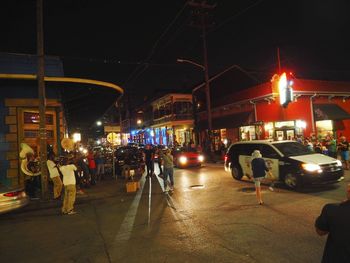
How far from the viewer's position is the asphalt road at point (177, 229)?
5375mm

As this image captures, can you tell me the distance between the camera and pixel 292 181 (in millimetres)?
10641

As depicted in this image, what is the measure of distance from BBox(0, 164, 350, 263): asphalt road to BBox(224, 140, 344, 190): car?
429 millimetres

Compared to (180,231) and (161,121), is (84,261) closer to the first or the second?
(180,231)

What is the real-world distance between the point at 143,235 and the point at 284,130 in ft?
61.0

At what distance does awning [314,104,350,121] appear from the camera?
894 inches

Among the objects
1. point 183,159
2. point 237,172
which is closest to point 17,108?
point 237,172

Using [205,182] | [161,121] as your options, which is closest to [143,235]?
[205,182]

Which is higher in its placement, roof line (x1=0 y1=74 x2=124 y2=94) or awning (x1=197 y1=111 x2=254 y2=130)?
roof line (x1=0 y1=74 x2=124 y2=94)

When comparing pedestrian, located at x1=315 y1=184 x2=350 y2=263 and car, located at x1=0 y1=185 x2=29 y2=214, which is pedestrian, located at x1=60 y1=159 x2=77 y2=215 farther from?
pedestrian, located at x1=315 y1=184 x2=350 y2=263

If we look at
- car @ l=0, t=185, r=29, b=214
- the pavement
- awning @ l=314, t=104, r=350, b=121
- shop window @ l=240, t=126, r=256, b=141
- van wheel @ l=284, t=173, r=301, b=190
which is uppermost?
awning @ l=314, t=104, r=350, b=121

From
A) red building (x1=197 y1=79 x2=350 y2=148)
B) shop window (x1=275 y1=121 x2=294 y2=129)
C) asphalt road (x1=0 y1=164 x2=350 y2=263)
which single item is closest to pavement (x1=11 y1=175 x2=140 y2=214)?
asphalt road (x1=0 y1=164 x2=350 y2=263)

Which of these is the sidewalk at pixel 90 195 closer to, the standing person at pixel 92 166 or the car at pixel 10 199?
the standing person at pixel 92 166

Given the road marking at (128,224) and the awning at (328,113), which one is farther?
the awning at (328,113)

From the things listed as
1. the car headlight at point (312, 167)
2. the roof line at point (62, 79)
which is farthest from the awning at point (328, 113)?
the roof line at point (62, 79)
